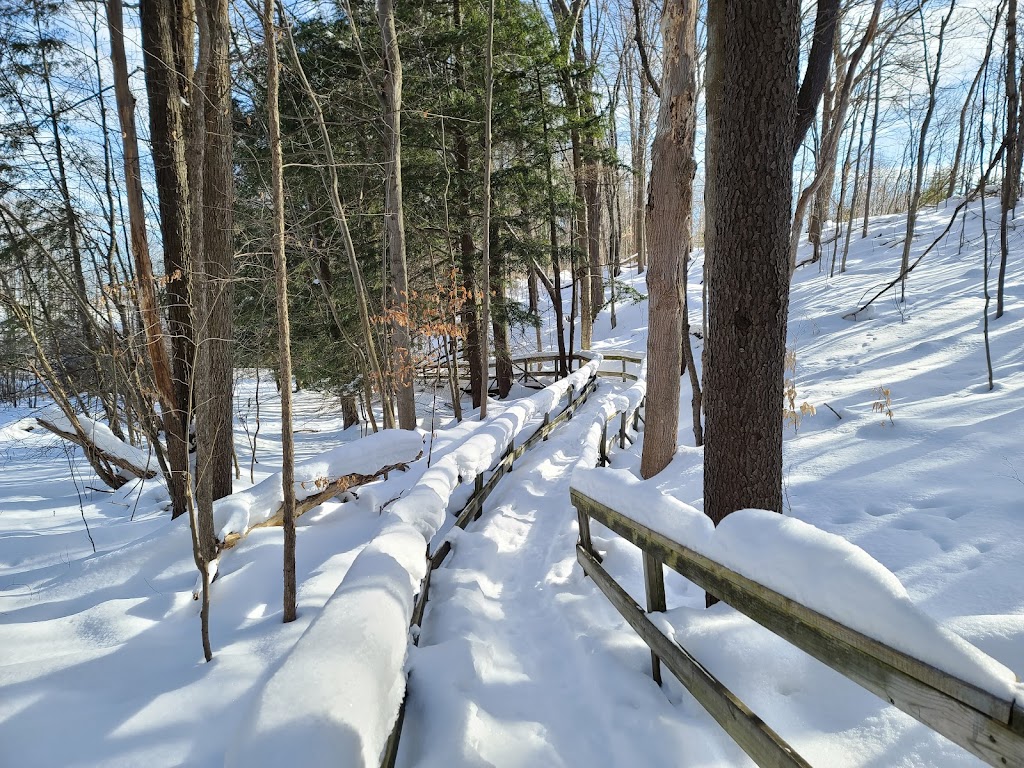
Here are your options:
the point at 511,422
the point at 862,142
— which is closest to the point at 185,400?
the point at 511,422

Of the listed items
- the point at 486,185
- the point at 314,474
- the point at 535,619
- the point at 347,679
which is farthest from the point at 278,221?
the point at 486,185

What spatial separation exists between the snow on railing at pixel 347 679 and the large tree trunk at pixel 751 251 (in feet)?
6.92

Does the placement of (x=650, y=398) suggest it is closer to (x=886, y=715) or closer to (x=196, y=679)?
(x=886, y=715)

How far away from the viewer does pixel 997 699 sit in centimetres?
104

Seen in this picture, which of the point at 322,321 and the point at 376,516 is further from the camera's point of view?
the point at 322,321

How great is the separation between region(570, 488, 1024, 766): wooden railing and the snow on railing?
1.21 metres

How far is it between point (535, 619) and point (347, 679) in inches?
84.5

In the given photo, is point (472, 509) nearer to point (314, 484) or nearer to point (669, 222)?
point (314, 484)

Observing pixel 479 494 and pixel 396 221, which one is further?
pixel 396 221

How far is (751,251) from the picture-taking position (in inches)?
119

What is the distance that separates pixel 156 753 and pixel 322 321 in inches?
470

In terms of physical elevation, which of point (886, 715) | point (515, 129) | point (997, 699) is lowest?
point (886, 715)

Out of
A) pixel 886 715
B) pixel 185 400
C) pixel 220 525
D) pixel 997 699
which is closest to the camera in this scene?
pixel 997 699

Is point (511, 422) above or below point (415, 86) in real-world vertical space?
below
